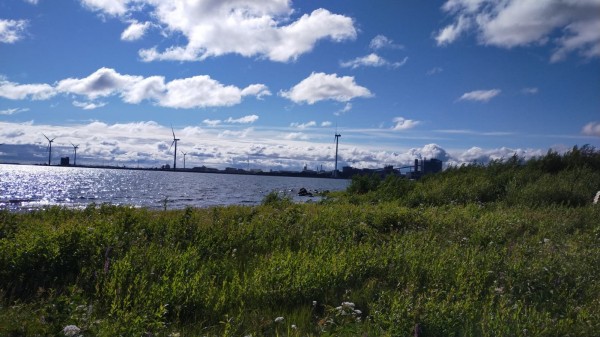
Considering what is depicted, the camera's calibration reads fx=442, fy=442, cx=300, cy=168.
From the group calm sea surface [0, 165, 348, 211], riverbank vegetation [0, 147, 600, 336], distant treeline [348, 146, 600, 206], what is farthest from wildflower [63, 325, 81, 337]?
distant treeline [348, 146, 600, 206]

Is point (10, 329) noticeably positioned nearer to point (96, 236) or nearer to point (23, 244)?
point (23, 244)

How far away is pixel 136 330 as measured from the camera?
4.51m

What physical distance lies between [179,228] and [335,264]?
4341mm

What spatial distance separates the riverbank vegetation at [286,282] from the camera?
505 centimetres

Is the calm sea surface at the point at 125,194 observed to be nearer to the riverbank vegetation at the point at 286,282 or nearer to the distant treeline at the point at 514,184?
the riverbank vegetation at the point at 286,282

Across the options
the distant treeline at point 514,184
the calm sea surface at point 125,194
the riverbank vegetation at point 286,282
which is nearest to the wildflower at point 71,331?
the riverbank vegetation at point 286,282

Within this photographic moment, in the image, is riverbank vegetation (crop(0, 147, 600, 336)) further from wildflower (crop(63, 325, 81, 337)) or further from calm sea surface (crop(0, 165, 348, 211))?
calm sea surface (crop(0, 165, 348, 211))

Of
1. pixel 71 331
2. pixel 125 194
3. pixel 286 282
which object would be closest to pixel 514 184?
pixel 286 282

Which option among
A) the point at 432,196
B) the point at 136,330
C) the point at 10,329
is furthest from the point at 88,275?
the point at 432,196

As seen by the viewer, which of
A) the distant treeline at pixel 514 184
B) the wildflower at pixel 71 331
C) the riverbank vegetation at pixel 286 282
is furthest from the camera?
the distant treeline at pixel 514 184

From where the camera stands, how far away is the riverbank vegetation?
5.05 m

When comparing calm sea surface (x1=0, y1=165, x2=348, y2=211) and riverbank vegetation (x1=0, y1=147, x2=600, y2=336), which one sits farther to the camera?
calm sea surface (x1=0, y1=165, x2=348, y2=211)

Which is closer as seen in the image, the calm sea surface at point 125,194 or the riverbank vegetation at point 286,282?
the riverbank vegetation at point 286,282

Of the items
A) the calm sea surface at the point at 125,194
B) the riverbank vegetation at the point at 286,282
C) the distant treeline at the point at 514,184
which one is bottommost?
the calm sea surface at the point at 125,194
